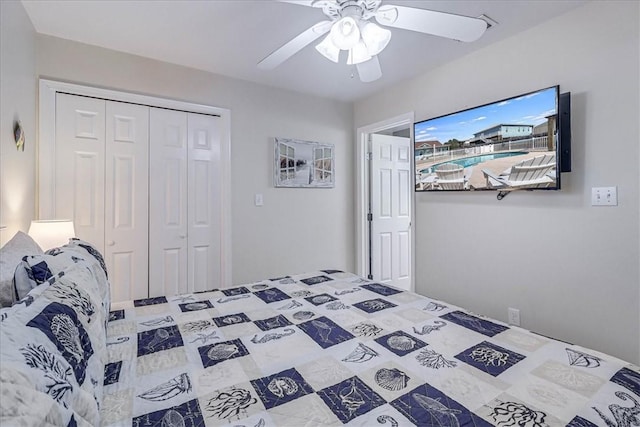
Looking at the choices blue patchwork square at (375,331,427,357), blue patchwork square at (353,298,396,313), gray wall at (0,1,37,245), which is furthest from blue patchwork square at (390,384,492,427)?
gray wall at (0,1,37,245)

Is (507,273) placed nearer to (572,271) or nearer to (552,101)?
(572,271)

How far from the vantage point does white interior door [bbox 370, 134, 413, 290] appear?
367 cm

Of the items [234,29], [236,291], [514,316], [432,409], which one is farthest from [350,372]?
[234,29]

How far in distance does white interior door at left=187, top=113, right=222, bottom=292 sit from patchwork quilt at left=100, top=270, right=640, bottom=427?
133 cm

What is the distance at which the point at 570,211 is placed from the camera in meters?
1.95

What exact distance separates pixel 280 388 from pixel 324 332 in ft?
1.31

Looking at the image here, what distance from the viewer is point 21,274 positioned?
93 cm

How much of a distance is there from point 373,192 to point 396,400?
2.95 meters

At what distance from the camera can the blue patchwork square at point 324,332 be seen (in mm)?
1203

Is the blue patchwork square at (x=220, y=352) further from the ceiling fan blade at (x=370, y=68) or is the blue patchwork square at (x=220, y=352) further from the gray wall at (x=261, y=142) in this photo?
the gray wall at (x=261, y=142)

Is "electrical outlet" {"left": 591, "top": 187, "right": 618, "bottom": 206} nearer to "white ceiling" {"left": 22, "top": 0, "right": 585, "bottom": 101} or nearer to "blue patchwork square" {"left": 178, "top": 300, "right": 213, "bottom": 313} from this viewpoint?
"white ceiling" {"left": 22, "top": 0, "right": 585, "bottom": 101}

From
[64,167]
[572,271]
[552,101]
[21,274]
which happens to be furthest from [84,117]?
[572,271]

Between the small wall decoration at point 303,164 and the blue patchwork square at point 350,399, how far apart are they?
2.48 meters

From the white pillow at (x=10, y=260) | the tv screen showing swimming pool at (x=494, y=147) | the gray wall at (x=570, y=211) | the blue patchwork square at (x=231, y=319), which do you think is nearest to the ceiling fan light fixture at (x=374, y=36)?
the tv screen showing swimming pool at (x=494, y=147)
